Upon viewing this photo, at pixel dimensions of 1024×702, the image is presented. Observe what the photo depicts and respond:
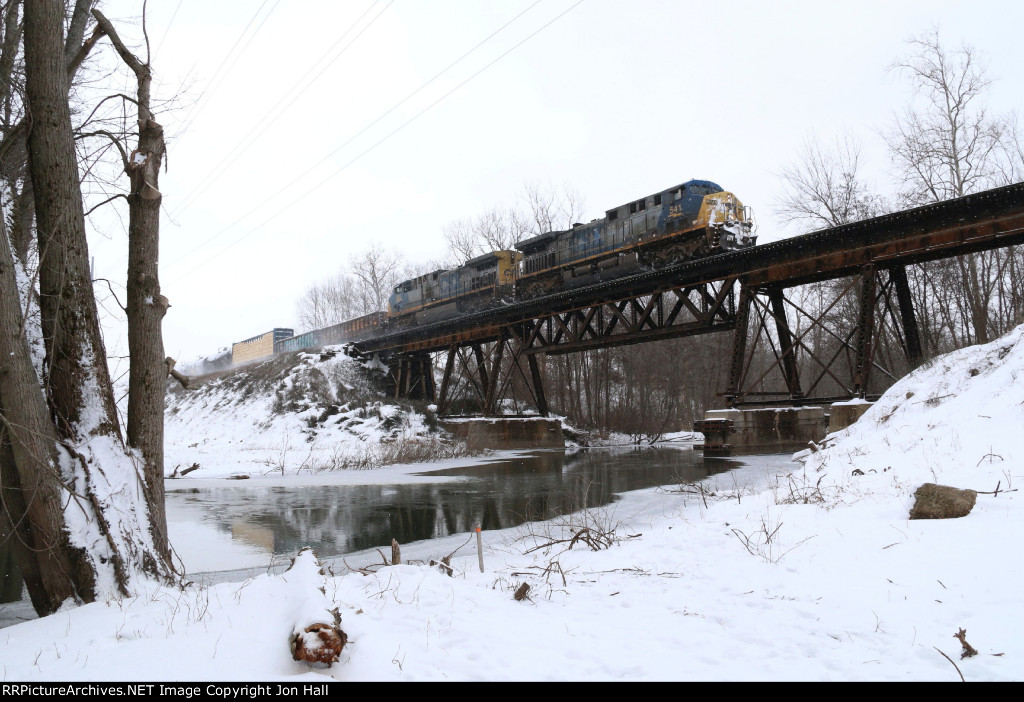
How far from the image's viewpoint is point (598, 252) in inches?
955

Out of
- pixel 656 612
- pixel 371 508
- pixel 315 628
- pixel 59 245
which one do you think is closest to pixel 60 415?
pixel 59 245

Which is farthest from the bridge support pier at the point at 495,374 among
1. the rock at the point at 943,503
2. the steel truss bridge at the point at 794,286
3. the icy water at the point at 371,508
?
the rock at the point at 943,503

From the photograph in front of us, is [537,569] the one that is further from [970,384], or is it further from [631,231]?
[631,231]

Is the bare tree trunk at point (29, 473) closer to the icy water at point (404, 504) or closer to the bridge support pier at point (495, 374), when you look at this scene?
the icy water at point (404, 504)

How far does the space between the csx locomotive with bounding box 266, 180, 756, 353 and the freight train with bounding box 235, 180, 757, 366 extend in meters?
0.03

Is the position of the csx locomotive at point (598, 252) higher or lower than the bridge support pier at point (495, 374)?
higher

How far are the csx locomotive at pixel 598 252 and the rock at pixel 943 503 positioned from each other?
15.6 m

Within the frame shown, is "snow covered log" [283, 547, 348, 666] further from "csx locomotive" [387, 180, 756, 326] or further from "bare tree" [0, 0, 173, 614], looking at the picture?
"csx locomotive" [387, 180, 756, 326]

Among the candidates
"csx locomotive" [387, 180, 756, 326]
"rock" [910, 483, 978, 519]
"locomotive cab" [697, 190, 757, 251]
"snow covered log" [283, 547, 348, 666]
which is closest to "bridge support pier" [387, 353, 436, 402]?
"csx locomotive" [387, 180, 756, 326]

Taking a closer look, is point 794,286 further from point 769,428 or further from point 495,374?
point 495,374

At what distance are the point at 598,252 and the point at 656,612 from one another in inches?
830

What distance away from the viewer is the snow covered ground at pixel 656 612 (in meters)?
3.10

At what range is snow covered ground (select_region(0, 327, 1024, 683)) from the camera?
310 cm
